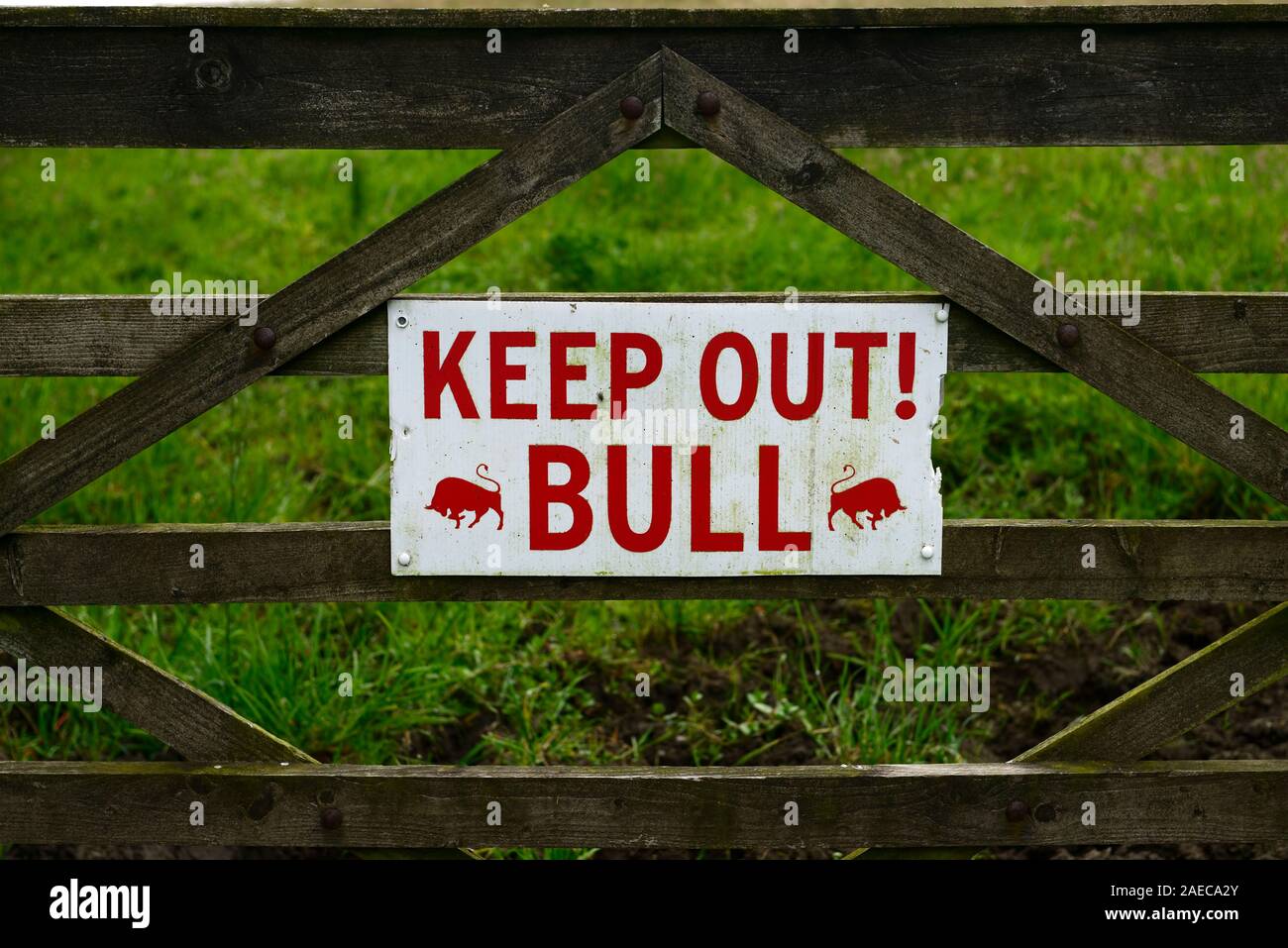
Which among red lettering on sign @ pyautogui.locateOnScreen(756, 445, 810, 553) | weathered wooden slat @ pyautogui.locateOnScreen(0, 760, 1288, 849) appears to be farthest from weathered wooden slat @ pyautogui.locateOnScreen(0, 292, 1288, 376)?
weathered wooden slat @ pyautogui.locateOnScreen(0, 760, 1288, 849)

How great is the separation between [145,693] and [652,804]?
1.17 metres

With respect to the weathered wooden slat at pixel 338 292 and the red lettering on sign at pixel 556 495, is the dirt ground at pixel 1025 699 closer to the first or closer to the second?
the red lettering on sign at pixel 556 495

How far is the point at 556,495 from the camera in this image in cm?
271

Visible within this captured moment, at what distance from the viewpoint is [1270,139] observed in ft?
8.60

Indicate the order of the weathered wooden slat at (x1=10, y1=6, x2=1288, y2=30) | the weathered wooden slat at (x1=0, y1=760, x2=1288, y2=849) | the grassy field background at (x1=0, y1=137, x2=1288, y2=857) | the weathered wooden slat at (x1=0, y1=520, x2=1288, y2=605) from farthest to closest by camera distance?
the grassy field background at (x1=0, y1=137, x2=1288, y2=857) → the weathered wooden slat at (x1=0, y1=760, x2=1288, y2=849) → the weathered wooden slat at (x1=0, y1=520, x2=1288, y2=605) → the weathered wooden slat at (x1=10, y1=6, x2=1288, y2=30)

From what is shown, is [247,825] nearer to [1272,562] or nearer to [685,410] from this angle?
[685,410]

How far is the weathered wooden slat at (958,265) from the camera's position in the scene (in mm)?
2559

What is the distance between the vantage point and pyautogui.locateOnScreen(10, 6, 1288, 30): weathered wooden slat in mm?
2498

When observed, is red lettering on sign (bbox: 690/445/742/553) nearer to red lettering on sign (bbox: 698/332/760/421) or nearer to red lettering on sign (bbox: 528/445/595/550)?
red lettering on sign (bbox: 698/332/760/421)

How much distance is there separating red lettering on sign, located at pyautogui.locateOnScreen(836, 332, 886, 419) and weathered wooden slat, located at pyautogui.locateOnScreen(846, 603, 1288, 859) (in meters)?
0.92

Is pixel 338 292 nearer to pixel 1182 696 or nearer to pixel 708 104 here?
Answer: pixel 708 104

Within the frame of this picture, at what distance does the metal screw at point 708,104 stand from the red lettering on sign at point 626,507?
27.3 inches

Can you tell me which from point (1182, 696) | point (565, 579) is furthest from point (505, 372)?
point (1182, 696)

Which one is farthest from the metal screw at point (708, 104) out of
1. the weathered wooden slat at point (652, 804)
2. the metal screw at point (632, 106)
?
the weathered wooden slat at point (652, 804)
